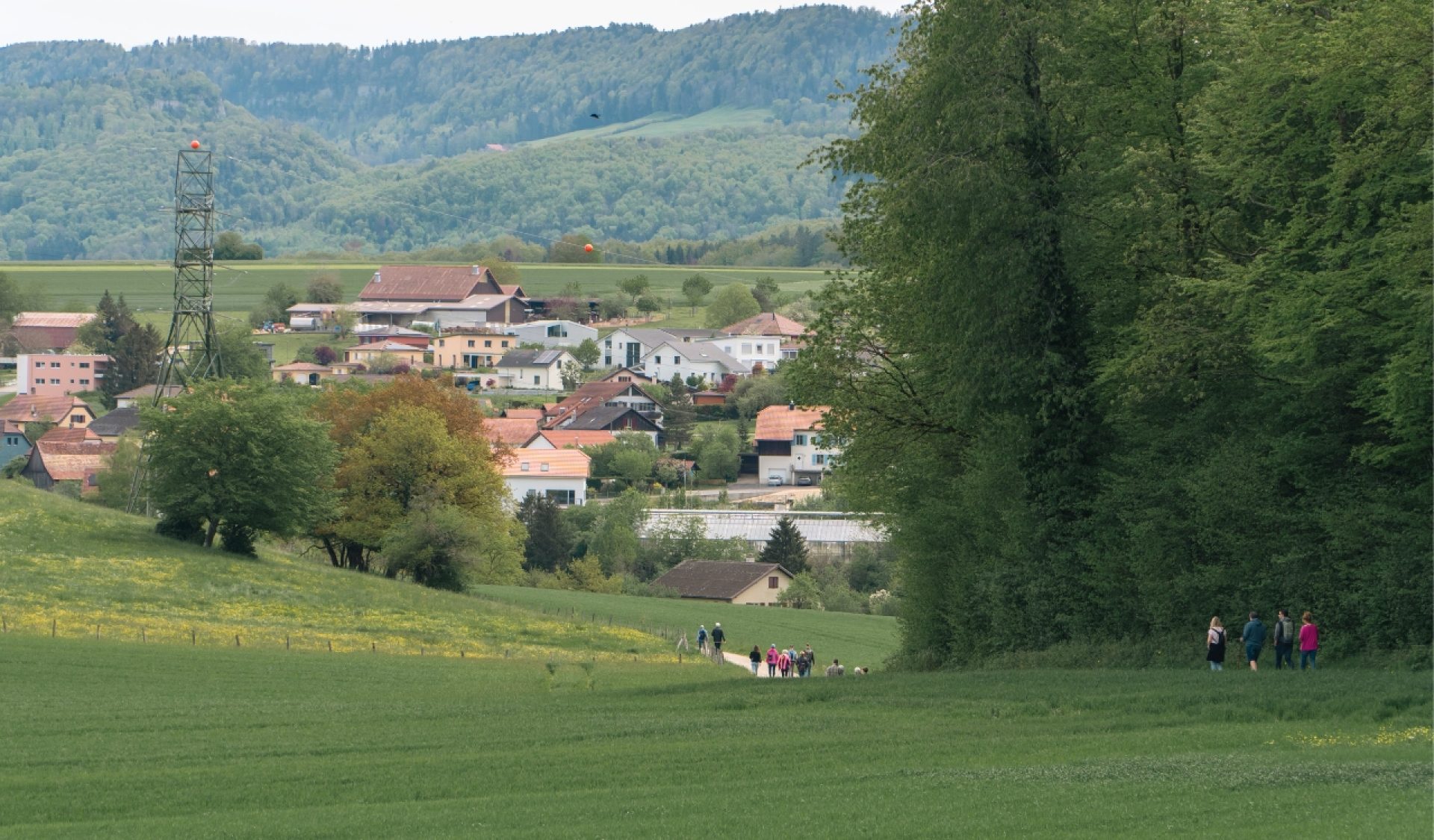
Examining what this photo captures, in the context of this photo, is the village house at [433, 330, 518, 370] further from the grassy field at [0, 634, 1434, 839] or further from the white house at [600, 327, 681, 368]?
the grassy field at [0, 634, 1434, 839]

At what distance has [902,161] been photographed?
36.2m

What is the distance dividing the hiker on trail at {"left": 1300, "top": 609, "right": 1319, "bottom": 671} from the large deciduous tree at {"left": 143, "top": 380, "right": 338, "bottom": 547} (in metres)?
41.9

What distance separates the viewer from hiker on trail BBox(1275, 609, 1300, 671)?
2773 cm

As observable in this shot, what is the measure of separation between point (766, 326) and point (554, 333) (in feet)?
84.7

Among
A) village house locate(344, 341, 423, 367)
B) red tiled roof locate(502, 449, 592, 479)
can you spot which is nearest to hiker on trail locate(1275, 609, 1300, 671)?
red tiled roof locate(502, 449, 592, 479)

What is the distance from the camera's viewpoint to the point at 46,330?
18262 centimetres

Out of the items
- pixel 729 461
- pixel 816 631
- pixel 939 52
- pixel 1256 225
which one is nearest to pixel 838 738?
pixel 1256 225

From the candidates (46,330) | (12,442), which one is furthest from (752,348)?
(12,442)

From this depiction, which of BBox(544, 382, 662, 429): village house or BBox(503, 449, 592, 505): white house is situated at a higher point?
BBox(544, 382, 662, 429): village house

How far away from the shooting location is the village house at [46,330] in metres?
178

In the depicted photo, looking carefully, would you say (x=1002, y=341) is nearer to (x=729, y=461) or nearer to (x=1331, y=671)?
(x=1331, y=671)

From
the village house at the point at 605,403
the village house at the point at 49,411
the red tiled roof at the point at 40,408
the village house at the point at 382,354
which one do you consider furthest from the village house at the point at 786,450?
the red tiled roof at the point at 40,408

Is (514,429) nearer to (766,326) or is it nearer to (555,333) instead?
(766,326)

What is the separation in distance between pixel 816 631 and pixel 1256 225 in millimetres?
36320
